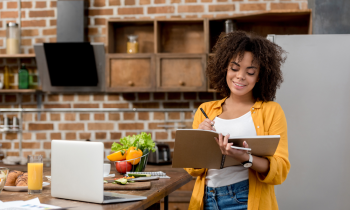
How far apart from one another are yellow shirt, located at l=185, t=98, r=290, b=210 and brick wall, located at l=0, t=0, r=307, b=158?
5.75 ft

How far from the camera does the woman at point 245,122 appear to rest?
4.44ft

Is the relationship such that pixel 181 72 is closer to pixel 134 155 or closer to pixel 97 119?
pixel 97 119

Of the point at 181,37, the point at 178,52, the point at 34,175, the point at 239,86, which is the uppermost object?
the point at 181,37

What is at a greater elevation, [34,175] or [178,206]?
[34,175]

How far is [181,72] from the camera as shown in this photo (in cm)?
291

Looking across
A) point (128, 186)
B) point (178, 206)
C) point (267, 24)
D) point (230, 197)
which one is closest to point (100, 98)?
point (178, 206)

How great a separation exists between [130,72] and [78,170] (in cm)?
188

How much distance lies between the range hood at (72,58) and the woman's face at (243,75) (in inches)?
72.0

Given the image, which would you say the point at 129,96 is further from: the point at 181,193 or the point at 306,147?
the point at 306,147

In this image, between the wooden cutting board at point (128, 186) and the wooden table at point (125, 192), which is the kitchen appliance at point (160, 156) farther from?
the wooden cutting board at point (128, 186)

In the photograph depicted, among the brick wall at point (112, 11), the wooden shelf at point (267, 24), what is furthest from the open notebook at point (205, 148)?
the brick wall at point (112, 11)

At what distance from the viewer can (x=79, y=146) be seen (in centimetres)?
114

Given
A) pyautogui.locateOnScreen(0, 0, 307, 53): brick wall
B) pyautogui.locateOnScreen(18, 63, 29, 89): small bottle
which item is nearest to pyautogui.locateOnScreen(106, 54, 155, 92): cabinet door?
pyautogui.locateOnScreen(0, 0, 307, 53): brick wall

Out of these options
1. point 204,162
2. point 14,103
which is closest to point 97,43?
point 14,103
